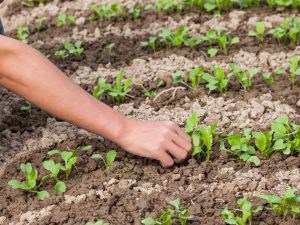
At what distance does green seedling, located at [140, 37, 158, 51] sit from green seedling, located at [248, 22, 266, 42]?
56 cm

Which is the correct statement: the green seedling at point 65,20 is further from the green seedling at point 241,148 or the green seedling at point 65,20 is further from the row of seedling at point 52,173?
the green seedling at point 241,148

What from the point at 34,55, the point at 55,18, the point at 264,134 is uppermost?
the point at 34,55

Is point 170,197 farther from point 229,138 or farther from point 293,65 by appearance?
point 293,65

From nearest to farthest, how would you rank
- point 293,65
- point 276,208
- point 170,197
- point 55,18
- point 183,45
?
point 276,208, point 170,197, point 293,65, point 183,45, point 55,18

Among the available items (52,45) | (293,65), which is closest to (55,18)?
(52,45)

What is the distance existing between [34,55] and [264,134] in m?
1.04

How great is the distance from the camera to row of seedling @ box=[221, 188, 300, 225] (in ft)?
8.43

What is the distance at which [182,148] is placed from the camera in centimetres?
299

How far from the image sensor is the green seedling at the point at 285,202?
8.48 ft

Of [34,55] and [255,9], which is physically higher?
[34,55]

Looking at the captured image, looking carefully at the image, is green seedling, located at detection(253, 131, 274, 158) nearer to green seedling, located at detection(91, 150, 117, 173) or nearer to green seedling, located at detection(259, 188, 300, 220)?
green seedling, located at detection(259, 188, 300, 220)

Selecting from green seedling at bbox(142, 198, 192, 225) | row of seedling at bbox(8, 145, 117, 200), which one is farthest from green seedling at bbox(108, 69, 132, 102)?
green seedling at bbox(142, 198, 192, 225)

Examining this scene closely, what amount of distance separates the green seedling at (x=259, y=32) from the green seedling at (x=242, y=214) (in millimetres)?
1588

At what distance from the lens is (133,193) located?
2879mm
